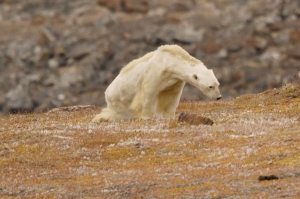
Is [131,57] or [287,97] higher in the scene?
[287,97]

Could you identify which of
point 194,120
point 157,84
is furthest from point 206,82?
point 194,120

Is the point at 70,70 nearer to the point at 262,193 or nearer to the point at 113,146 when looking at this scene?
the point at 113,146

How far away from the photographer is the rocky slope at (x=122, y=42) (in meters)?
105

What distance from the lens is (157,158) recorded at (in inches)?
1134

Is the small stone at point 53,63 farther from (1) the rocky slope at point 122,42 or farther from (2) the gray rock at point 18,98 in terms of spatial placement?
(2) the gray rock at point 18,98

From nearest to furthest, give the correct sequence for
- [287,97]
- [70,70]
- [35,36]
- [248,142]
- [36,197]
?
1. [36,197]
2. [248,142]
3. [287,97]
4. [70,70]
5. [35,36]

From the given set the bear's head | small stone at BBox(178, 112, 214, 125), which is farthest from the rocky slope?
small stone at BBox(178, 112, 214, 125)

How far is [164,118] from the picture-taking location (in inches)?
1415

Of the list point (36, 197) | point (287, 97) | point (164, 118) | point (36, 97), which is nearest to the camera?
point (36, 197)

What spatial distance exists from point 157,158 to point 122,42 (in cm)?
8928

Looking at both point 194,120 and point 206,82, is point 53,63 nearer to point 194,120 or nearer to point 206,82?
point 206,82

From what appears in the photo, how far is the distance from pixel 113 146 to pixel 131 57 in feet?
272

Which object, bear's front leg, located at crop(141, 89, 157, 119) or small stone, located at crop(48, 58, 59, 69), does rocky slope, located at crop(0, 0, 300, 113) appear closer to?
small stone, located at crop(48, 58, 59, 69)

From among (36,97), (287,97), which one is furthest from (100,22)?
(287,97)
